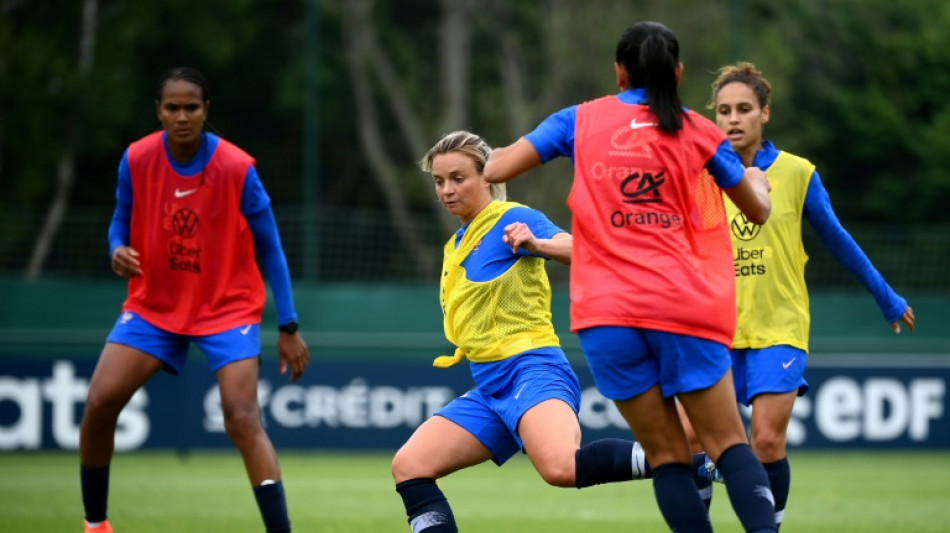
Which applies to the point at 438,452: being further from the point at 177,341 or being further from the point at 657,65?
the point at 657,65

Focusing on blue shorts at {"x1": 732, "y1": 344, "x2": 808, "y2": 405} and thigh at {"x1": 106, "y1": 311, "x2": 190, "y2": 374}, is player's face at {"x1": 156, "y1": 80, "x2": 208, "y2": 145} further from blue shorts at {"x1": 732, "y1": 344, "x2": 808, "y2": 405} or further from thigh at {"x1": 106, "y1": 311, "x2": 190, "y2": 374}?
blue shorts at {"x1": 732, "y1": 344, "x2": 808, "y2": 405}

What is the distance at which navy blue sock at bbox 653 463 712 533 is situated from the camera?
5.11m

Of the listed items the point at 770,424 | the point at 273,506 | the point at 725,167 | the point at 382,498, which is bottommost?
the point at 382,498

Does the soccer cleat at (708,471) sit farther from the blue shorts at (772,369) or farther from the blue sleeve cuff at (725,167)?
the blue sleeve cuff at (725,167)

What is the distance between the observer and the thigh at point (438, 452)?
6.09 metres

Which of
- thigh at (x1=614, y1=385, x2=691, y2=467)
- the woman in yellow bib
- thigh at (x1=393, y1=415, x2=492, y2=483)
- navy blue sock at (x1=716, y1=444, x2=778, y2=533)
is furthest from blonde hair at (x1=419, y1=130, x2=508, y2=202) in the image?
navy blue sock at (x1=716, y1=444, x2=778, y2=533)

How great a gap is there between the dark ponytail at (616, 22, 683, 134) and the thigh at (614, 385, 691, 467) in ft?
2.98

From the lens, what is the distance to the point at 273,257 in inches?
285

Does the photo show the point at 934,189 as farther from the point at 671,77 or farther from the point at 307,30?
the point at 671,77

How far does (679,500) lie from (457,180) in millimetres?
1818

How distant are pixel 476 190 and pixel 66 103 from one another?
16.4 meters

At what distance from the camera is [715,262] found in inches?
201

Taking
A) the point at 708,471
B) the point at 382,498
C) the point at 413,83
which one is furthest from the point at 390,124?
the point at 708,471

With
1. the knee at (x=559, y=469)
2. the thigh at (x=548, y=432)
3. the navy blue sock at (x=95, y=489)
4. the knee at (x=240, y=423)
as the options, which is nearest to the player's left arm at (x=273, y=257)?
the knee at (x=240, y=423)
